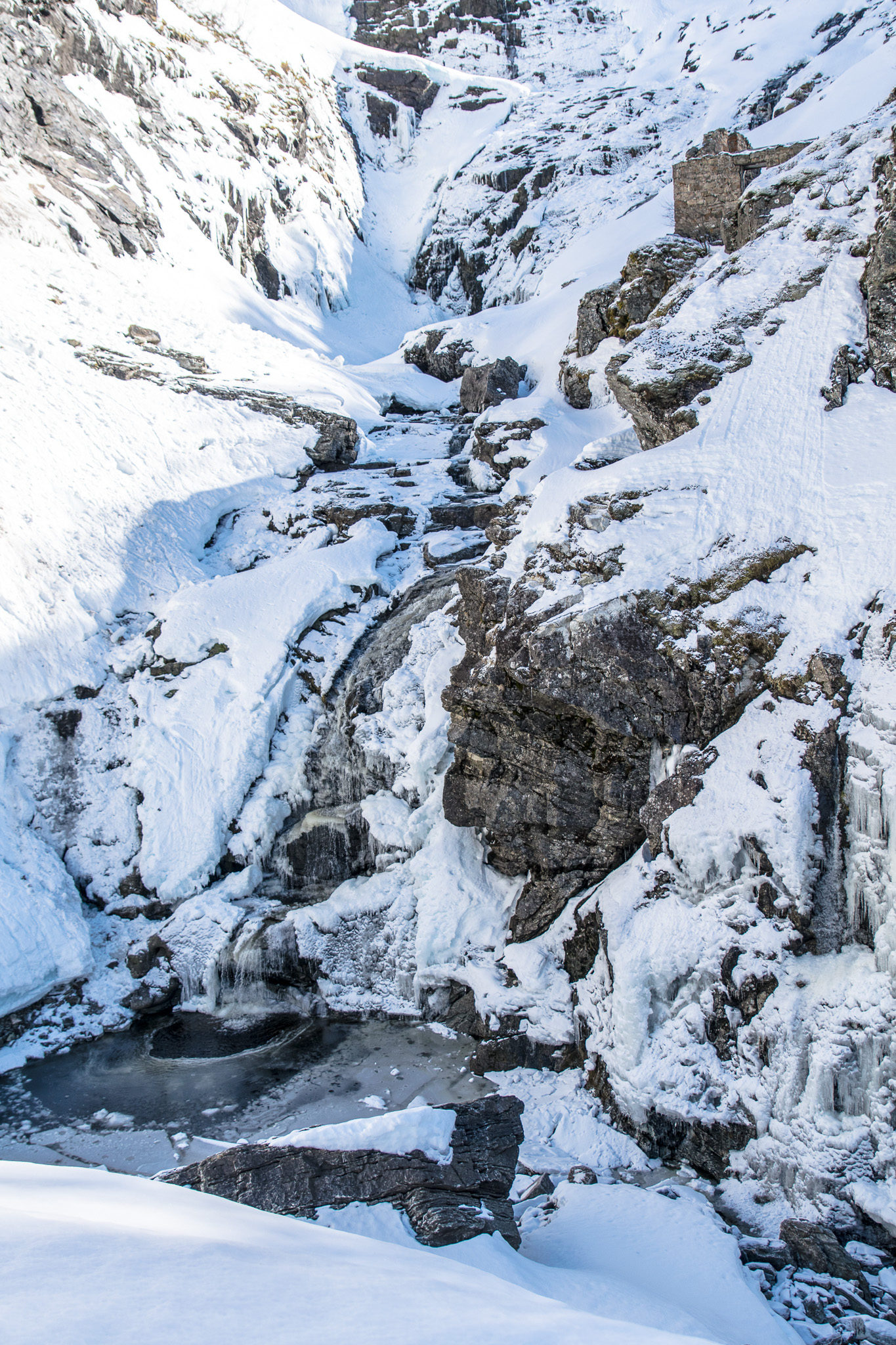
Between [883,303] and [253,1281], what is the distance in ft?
39.9

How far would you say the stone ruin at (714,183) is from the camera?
60.0ft

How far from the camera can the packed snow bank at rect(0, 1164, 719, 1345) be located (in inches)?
108

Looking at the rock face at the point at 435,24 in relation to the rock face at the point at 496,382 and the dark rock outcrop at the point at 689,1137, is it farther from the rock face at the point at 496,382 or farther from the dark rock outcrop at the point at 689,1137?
the dark rock outcrop at the point at 689,1137

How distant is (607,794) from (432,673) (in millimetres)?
3826

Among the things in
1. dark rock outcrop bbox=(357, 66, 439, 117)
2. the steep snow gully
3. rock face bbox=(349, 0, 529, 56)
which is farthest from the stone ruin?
rock face bbox=(349, 0, 529, 56)

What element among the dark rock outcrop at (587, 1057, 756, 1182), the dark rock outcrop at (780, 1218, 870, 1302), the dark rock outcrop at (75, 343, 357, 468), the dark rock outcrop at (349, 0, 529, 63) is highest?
the dark rock outcrop at (349, 0, 529, 63)

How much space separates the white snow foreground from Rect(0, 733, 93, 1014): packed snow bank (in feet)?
23.6

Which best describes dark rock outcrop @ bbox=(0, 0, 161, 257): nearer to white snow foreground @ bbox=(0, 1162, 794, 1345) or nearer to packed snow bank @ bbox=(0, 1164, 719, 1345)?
white snow foreground @ bbox=(0, 1162, 794, 1345)

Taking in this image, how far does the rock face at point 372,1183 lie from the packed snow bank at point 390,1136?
0.05 meters

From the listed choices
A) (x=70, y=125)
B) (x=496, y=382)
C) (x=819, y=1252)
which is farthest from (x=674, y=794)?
(x=70, y=125)

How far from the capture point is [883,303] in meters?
10.9

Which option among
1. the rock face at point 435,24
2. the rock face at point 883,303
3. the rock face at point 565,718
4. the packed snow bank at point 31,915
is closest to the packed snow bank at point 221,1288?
the rock face at point 565,718

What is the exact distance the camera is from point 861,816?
25.2 feet

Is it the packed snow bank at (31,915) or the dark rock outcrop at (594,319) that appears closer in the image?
the packed snow bank at (31,915)
